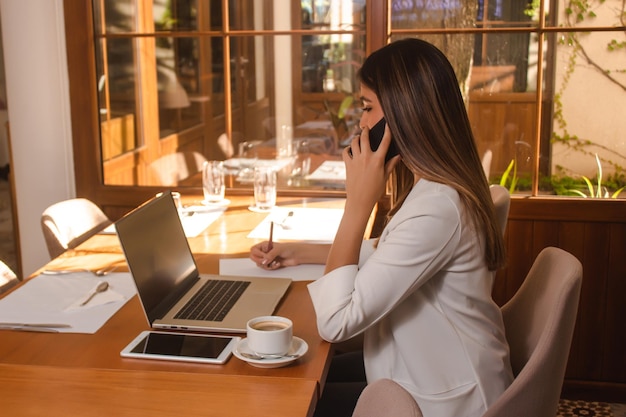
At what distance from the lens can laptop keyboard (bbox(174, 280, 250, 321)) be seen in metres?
1.74

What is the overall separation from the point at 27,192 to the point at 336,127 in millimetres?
1337

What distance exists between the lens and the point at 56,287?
78.4 inches

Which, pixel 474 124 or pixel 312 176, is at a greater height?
pixel 474 124

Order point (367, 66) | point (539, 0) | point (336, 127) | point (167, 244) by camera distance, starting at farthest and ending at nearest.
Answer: point (336, 127) → point (539, 0) → point (167, 244) → point (367, 66)

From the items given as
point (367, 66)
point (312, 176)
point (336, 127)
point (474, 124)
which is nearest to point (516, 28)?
point (474, 124)

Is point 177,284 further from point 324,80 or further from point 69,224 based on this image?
point 324,80

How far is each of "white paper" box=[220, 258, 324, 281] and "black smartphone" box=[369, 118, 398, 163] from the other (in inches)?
18.8

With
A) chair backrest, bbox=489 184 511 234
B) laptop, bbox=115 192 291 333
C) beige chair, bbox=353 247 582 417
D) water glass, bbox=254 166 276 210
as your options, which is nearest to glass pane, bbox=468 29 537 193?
chair backrest, bbox=489 184 511 234

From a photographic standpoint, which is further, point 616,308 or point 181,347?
point 616,308

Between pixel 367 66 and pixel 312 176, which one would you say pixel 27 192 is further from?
pixel 367 66

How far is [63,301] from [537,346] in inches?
43.2

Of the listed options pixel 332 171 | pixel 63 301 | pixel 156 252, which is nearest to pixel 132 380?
pixel 156 252

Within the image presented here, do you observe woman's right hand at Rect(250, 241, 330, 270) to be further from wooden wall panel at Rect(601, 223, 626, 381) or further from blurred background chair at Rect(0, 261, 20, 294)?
wooden wall panel at Rect(601, 223, 626, 381)

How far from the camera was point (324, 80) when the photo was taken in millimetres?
3133
